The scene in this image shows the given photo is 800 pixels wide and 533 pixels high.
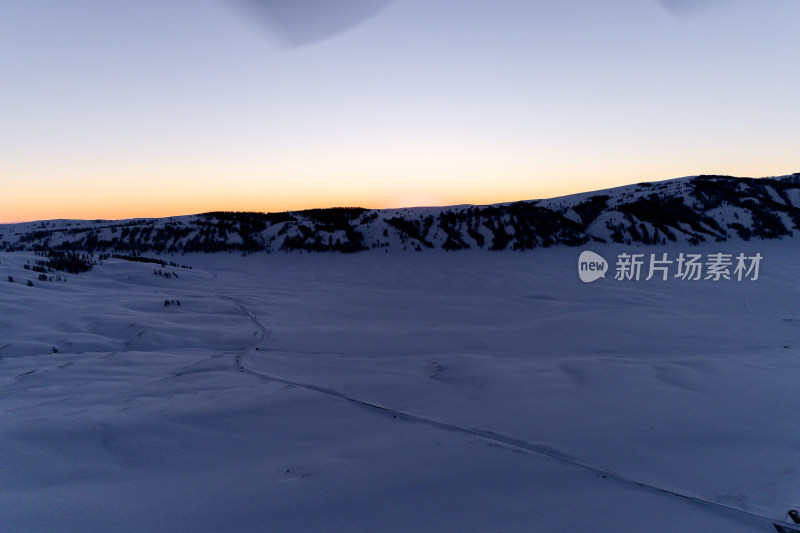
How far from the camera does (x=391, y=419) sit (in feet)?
8.45

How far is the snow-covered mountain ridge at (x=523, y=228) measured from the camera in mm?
15828

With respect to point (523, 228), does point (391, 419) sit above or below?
below

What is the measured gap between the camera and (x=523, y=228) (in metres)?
17.3

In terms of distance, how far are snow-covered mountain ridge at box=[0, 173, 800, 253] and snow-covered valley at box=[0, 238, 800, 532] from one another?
1090cm

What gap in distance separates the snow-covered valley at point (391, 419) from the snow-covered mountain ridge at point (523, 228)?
10904 mm

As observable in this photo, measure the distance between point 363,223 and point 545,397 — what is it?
18.4 meters

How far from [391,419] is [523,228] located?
16.0 meters

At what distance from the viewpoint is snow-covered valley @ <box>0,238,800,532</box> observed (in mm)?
1706

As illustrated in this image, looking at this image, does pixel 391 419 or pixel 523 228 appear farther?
pixel 523 228

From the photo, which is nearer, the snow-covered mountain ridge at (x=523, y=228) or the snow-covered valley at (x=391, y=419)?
the snow-covered valley at (x=391, y=419)

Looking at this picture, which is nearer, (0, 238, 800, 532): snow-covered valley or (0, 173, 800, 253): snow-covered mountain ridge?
(0, 238, 800, 532): snow-covered valley

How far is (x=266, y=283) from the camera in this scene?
10133mm

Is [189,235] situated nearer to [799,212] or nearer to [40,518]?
[40,518]

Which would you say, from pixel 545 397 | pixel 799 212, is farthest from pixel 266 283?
pixel 799 212
